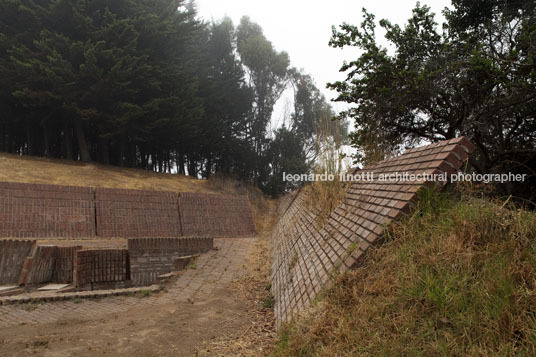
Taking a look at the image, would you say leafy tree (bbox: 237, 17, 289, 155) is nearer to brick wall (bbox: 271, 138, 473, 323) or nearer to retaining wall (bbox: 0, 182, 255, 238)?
retaining wall (bbox: 0, 182, 255, 238)

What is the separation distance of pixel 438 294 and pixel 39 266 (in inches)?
306

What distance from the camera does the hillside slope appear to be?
1598 cm

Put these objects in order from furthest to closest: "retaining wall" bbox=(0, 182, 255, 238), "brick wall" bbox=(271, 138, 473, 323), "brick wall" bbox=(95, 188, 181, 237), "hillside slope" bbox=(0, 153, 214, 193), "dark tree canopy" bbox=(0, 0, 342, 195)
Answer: "dark tree canopy" bbox=(0, 0, 342, 195)
"hillside slope" bbox=(0, 153, 214, 193)
"brick wall" bbox=(95, 188, 181, 237)
"retaining wall" bbox=(0, 182, 255, 238)
"brick wall" bbox=(271, 138, 473, 323)

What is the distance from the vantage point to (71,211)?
1100 centimetres

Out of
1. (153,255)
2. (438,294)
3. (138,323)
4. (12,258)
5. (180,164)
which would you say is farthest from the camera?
(180,164)

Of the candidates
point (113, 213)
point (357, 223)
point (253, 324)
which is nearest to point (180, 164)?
point (113, 213)

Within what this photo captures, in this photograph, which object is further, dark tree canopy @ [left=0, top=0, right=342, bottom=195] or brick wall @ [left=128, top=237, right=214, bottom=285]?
dark tree canopy @ [left=0, top=0, right=342, bottom=195]

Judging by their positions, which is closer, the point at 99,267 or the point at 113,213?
the point at 99,267

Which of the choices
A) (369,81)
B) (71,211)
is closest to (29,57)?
(71,211)

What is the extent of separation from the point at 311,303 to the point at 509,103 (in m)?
7.68

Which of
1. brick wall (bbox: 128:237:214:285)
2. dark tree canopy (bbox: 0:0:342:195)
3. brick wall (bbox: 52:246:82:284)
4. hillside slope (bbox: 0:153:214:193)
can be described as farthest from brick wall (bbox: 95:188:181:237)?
dark tree canopy (bbox: 0:0:342:195)

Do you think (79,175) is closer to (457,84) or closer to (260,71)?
(457,84)

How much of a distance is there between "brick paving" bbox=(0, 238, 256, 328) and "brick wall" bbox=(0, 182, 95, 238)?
5.16 m

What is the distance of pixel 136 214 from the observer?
12250 mm
